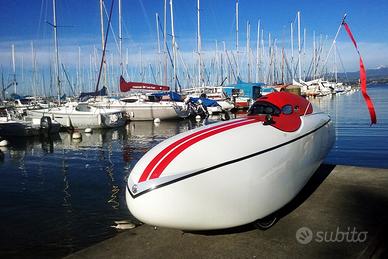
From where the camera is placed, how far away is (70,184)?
1093 centimetres

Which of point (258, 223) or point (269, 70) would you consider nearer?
point (258, 223)

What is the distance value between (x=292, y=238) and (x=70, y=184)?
25.5ft

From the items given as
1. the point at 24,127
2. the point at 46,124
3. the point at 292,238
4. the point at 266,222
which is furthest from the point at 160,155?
the point at 46,124

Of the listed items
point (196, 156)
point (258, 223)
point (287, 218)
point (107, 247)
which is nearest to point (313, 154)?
point (287, 218)

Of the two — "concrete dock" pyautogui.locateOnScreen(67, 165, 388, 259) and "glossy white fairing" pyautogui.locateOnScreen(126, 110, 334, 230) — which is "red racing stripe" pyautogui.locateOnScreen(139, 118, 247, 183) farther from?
"concrete dock" pyautogui.locateOnScreen(67, 165, 388, 259)

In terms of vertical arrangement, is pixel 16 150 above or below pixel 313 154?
below

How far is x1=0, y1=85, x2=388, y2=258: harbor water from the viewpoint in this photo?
6832mm

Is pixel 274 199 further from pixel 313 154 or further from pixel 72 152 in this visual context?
pixel 72 152

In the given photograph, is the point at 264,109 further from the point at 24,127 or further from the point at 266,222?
the point at 24,127

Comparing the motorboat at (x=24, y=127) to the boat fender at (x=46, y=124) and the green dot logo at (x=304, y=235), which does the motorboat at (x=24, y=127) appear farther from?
the green dot logo at (x=304, y=235)

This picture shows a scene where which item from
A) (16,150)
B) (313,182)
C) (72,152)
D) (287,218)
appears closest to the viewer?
(287,218)

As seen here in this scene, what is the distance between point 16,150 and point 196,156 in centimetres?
1718

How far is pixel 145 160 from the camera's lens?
15.3 feet

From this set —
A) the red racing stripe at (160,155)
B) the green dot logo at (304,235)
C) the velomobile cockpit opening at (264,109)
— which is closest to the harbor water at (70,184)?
the red racing stripe at (160,155)
